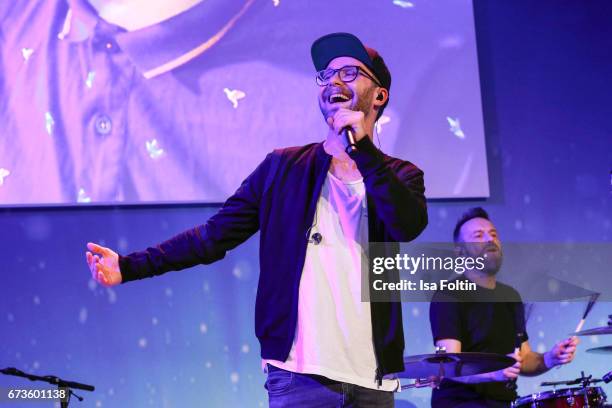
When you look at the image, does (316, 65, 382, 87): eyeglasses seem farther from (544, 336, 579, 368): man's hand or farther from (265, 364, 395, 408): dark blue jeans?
(544, 336, 579, 368): man's hand

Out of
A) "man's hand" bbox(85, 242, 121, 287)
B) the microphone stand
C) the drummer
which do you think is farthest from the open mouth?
the microphone stand

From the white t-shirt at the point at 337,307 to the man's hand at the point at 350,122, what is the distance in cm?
17

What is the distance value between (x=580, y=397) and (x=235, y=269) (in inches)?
57.8

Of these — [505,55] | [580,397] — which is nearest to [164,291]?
[580,397]

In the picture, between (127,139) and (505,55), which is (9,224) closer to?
(127,139)

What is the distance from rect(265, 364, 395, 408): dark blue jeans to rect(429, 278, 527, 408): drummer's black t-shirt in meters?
1.39

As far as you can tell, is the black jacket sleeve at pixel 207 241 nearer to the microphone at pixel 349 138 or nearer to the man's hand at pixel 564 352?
the microphone at pixel 349 138

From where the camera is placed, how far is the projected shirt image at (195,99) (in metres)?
3.13

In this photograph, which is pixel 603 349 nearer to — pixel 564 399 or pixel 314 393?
pixel 564 399

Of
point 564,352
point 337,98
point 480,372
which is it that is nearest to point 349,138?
point 337,98

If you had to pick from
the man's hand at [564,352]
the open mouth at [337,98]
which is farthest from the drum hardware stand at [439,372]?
the open mouth at [337,98]

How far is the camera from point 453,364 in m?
2.63

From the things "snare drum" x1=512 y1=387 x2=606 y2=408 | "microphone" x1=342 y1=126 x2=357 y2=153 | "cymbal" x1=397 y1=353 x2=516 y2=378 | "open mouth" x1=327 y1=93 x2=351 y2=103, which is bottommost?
"snare drum" x1=512 y1=387 x2=606 y2=408

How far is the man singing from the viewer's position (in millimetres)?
1501
